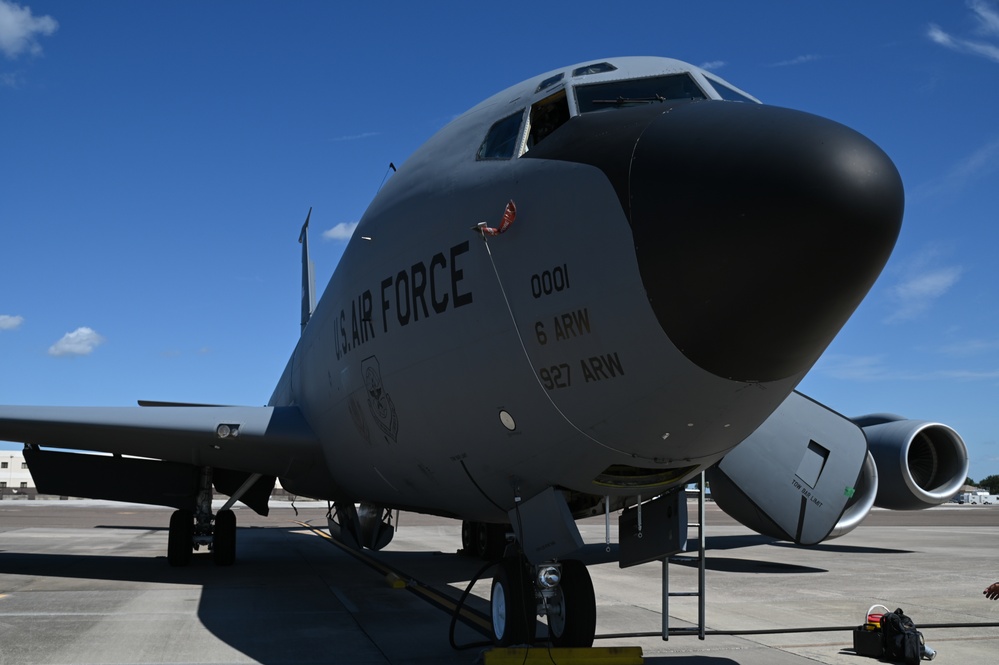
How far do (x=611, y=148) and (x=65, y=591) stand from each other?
9.16 meters

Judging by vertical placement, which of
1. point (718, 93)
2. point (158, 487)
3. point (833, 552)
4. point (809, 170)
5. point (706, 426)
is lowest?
point (833, 552)

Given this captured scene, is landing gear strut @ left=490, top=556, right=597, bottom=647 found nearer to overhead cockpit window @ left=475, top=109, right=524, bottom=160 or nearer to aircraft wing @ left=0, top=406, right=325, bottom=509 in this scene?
overhead cockpit window @ left=475, top=109, right=524, bottom=160

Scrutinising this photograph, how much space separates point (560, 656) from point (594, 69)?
4123 mm

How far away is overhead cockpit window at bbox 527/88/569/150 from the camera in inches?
250

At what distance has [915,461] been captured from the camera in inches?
698

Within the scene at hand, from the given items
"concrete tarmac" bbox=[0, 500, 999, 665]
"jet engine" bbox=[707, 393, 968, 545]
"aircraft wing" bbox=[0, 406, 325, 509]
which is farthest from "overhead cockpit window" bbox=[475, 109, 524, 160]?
"aircraft wing" bbox=[0, 406, 325, 509]

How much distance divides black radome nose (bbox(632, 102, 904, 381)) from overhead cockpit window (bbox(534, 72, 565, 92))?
69.1 inches

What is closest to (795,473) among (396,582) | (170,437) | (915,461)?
(396,582)

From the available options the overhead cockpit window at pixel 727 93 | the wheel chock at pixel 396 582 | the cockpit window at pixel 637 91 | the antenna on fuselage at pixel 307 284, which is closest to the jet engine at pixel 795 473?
the overhead cockpit window at pixel 727 93

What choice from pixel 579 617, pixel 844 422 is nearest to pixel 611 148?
pixel 579 617

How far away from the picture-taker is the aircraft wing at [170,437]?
38.2ft

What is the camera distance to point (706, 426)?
5438 mm

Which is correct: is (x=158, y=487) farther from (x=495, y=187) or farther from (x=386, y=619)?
(x=495, y=187)

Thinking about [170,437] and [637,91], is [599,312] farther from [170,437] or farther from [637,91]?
[170,437]
